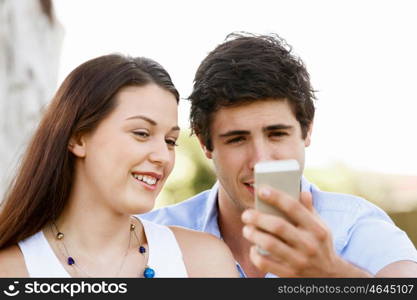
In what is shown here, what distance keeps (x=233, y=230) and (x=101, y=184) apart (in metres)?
1.09

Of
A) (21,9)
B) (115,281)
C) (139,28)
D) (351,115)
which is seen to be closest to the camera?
(115,281)

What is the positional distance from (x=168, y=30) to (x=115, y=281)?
879 centimetres

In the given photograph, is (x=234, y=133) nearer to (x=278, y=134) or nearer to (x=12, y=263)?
(x=278, y=134)

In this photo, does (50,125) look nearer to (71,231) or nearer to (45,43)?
(71,231)

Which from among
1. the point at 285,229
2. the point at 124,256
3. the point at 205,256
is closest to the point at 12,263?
the point at 124,256

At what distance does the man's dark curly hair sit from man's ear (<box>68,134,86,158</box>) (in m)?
0.83

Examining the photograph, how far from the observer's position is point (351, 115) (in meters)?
10.2

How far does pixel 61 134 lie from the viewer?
3041 mm

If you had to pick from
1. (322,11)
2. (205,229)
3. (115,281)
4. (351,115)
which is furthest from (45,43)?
(322,11)

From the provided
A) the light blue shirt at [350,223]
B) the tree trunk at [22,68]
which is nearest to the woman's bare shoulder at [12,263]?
the light blue shirt at [350,223]

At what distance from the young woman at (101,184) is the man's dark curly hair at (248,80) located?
466 millimetres

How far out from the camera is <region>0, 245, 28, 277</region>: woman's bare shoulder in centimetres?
294

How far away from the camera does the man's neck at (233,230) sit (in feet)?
12.1

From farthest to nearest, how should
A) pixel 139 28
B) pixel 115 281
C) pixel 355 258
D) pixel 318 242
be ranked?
pixel 139 28 < pixel 355 258 < pixel 115 281 < pixel 318 242
